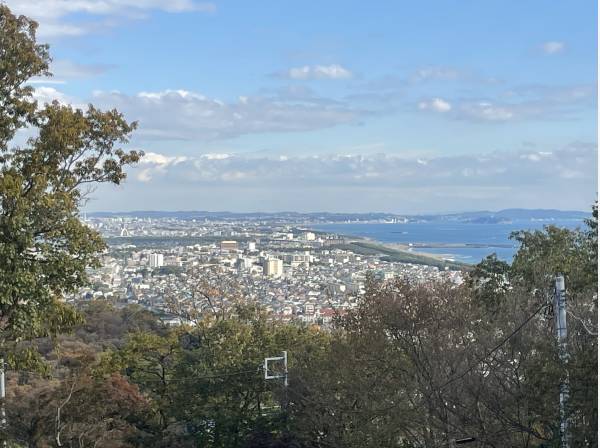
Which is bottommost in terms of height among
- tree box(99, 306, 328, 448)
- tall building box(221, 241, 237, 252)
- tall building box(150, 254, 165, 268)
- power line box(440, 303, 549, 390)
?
tree box(99, 306, 328, 448)

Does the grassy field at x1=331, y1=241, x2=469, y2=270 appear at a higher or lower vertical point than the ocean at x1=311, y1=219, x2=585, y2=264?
lower

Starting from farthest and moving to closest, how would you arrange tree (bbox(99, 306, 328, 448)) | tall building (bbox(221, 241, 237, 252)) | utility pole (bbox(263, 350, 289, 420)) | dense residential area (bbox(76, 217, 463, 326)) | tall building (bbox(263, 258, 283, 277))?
tall building (bbox(221, 241, 237, 252)), tall building (bbox(263, 258, 283, 277)), dense residential area (bbox(76, 217, 463, 326)), tree (bbox(99, 306, 328, 448)), utility pole (bbox(263, 350, 289, 420))

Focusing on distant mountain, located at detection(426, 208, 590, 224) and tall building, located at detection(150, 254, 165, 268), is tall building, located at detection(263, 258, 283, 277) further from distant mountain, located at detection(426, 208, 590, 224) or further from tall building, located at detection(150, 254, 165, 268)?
distant mountain, located at detection(426, 208, 590, 224)

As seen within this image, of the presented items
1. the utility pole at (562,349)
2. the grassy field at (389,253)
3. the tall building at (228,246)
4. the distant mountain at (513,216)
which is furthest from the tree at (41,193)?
the tall building at (228,246)

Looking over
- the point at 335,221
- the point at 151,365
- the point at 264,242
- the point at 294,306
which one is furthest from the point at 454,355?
the point at 335,221

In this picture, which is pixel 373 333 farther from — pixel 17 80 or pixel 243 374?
pixel 17 80

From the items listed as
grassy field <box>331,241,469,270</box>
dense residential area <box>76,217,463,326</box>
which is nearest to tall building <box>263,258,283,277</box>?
dense residential area <box>76,217,463,326</box>
